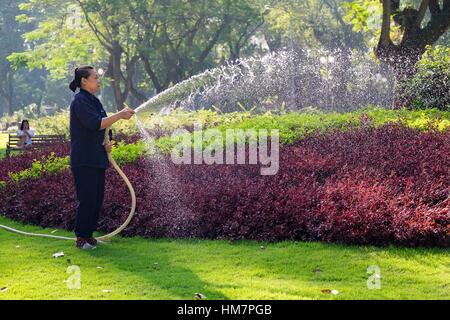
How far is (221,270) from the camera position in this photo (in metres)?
5.31

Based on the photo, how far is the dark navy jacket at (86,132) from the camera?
6.04m

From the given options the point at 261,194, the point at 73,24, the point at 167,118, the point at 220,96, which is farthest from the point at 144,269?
the point at 73,24

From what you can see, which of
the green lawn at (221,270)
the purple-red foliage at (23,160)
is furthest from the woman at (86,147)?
the purple-red foliage at (23,160)

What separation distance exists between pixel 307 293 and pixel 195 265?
1.27 m

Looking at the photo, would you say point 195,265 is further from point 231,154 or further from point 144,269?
point 231,154

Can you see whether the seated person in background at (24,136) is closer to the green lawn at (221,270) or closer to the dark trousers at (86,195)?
the green lawn at (221,270)

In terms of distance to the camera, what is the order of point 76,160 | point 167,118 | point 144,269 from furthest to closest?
point 167,118, point 76,160, point 144,269

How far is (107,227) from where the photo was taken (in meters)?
7.06

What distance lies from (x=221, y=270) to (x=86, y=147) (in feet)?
6.08

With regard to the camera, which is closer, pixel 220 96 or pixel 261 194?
pixel 261 194

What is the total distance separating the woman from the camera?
6.05m

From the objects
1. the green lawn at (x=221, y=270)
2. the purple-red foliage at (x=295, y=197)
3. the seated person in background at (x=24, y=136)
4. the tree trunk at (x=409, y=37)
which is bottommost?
the green lawn at (x=221, y=270)

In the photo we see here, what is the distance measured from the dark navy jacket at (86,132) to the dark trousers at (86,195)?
0.31 feet

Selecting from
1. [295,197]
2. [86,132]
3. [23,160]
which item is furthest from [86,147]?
[23,160]
